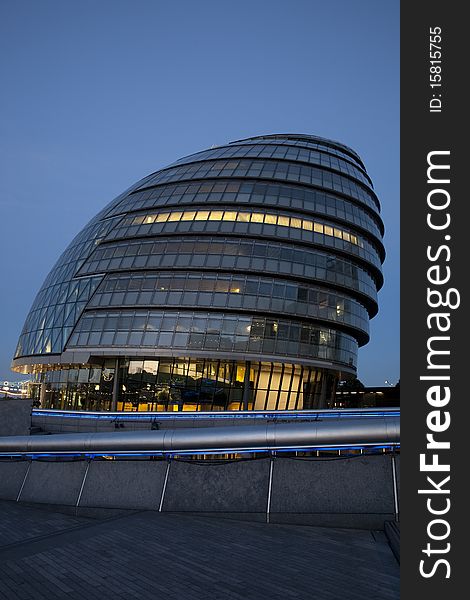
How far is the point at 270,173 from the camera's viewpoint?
55.8 meters

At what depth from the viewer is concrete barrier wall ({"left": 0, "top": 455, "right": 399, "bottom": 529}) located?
14.8m

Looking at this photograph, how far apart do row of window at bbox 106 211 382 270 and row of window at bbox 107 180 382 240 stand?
1667 mm

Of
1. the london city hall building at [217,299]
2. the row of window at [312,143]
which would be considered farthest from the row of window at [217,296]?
the row of window at [312,143]

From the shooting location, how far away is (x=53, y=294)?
57812 millimetres

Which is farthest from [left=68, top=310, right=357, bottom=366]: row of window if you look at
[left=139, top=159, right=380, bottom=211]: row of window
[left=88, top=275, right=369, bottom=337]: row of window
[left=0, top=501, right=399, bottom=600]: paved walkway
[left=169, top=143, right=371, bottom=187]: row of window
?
[left=0, top=501, right=399, bottom=600]: paved walkway

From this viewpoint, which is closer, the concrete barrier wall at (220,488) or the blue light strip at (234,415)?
the concrete barrier wall at (220,488)

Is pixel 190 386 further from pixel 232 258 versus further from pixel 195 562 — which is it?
pixel 195 562

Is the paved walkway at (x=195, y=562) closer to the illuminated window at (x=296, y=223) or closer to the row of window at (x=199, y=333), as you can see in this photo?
the row of window at (x=199, y=333)

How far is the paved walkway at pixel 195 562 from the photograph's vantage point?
9266 millimetres

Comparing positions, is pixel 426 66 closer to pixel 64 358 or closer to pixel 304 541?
pixel 304 541

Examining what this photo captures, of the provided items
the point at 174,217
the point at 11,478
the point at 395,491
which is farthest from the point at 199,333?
the point at 395,491

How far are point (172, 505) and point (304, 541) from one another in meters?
4.99

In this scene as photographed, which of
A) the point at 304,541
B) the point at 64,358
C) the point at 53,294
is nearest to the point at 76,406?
the point at 64,358

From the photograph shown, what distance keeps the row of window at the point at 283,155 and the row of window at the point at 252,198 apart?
627cm
